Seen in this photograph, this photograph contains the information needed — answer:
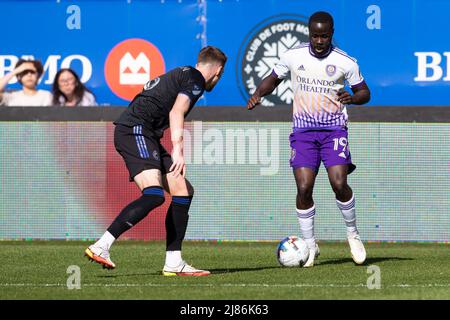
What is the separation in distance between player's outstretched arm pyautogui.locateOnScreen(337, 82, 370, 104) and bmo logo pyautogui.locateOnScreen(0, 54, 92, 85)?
6195mm

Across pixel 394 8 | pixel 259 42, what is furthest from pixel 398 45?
pixel 259 42

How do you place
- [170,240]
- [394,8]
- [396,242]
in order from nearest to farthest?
[170,240] → [396,242] → [394,8]

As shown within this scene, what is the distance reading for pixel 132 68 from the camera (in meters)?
16.1

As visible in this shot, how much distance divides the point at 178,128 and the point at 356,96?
6.75 ft

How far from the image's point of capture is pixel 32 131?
598 inches

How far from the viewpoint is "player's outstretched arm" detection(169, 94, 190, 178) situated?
9.29 m

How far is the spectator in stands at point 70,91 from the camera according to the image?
52.3 feet

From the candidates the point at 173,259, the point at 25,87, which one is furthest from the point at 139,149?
the point at 25,87

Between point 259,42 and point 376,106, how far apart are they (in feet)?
6.49

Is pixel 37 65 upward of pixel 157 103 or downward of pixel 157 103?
upward

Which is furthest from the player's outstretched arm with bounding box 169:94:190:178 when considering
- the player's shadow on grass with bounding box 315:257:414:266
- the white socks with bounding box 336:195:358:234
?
the player's shadow on grass with bounding box 315:257:414:266

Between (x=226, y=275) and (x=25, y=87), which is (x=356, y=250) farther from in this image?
(x=25, y=87)

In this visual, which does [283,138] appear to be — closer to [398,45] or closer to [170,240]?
[398,45]

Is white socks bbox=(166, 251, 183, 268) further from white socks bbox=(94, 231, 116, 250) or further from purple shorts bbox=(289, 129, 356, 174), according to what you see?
purple shorts bbox=(289, 129, 356, 174)
